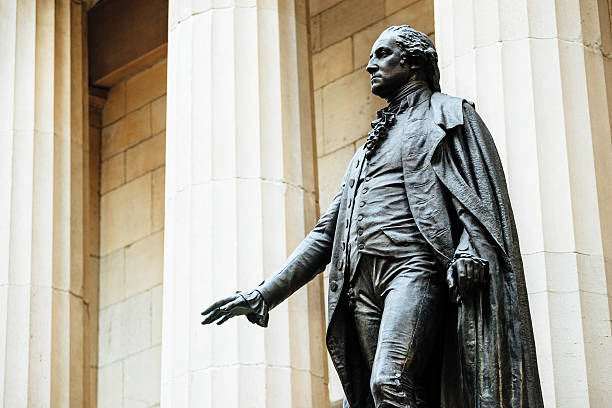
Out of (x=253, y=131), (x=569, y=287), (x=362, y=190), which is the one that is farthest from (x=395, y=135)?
(x=253, y=131)

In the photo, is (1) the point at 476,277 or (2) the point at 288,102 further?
(2) the point at 288,102

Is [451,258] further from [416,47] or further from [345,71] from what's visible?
[345,71]

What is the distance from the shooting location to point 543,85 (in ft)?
39.3

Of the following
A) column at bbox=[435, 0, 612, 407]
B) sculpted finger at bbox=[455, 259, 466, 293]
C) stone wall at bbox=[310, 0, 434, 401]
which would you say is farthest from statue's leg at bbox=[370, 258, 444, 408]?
stone wall at bbox=[310, 0, 434, 401]

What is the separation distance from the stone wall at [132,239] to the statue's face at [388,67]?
13.1m

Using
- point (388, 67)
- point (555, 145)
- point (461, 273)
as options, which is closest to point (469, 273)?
point (461, 273)

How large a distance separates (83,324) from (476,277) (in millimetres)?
10678

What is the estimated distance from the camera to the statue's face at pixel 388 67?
946 cm

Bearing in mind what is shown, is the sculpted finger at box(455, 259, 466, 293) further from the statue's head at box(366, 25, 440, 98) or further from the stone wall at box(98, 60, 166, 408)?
the stone wall at box(98, 60, 166, 408)

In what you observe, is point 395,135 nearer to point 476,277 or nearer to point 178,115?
point 476,277

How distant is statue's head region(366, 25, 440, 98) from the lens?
31.0 feet

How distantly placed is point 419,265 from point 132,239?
585 inches

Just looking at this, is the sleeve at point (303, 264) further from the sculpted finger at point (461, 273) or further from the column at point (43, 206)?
the column at point (43, 206)

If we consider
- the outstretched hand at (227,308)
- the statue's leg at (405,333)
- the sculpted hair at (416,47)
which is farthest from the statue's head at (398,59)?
the outstretched hand at (227,308)
